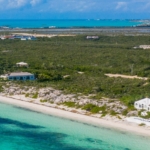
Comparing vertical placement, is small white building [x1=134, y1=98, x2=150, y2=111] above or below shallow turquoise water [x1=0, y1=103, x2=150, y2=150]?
above

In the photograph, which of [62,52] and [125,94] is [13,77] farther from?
[62,52]

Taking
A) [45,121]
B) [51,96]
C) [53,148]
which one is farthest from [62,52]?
[53,148]

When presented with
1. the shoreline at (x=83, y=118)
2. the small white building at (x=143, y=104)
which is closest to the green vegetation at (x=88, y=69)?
the small white building at (x=143, y=104)

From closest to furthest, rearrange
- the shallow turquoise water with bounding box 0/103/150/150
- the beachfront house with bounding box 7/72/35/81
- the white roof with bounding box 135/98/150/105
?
the shallow turquoise water with bounding box 0/103/150/150
the white roof with bounding box 135/98/150/105
the beachfront house with bounding box 7/72/35/81

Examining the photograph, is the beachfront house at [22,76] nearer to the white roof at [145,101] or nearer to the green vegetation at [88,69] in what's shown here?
the green vegetation at [88,69]

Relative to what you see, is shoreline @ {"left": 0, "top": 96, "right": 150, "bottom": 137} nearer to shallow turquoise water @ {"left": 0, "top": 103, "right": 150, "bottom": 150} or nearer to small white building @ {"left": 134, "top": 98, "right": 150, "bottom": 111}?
shallow turquoise water @ {"left": 0, "top": 103, "right": 150, "bottom": 150}

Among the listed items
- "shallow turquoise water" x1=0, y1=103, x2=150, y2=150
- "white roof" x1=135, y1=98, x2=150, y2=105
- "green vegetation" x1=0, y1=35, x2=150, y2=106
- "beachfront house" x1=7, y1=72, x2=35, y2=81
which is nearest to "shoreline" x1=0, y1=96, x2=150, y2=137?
"shallow turquoise water" x1=0, y1=103, x2=150, y2=150
